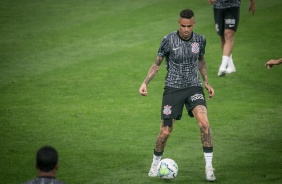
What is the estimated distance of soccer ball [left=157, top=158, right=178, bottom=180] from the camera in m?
11.2

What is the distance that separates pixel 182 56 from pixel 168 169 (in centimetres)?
172

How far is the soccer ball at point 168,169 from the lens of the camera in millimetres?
11167

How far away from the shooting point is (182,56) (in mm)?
11430

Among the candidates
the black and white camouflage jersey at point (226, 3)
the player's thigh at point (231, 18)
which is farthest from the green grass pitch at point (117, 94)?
the black and white camouflage jersey at point (226, 3)

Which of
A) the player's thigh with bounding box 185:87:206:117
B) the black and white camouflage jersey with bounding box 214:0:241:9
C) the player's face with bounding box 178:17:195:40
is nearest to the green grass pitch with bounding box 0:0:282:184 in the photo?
the player's thigh with bounding box 185:87:206:117

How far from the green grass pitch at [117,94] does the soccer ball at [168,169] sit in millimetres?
207

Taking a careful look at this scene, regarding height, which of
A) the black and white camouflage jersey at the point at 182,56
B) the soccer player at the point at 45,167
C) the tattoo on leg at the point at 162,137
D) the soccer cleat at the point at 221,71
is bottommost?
the soccer cleat at the point at 221,71

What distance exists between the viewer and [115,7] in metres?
24.9

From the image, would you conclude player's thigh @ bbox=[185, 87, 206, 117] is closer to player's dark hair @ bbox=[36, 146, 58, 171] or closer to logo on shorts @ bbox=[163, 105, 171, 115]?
logo on shorts @ bbox=[163, 105, 171, 115]

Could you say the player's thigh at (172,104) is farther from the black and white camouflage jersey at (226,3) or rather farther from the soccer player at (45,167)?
the black and white camouflage jersey at (226,3)

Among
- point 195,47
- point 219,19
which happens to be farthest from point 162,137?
point 219,19

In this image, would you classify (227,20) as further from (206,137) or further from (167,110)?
(206,137)

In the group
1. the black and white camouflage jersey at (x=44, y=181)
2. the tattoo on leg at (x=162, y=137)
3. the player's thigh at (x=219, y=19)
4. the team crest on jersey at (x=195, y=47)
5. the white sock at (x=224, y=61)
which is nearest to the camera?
the black and white camouflage jersey at (x=44, y=181)

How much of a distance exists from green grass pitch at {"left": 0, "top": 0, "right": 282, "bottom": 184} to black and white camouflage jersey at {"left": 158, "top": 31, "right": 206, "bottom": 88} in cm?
143
